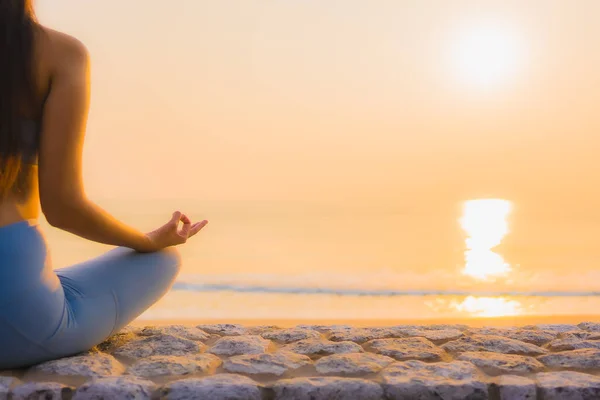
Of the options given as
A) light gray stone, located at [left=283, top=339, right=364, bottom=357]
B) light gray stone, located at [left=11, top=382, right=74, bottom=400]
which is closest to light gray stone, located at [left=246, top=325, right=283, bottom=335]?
A: light gray stone, located at [left=283, top=339, right=364, bottom=357]

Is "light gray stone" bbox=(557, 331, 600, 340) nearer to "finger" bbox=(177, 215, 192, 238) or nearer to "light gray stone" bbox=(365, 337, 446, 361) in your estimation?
"light gray stone" bbox=(365, 337, 446, 361)

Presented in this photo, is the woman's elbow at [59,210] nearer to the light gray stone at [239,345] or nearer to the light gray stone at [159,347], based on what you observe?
the light gray stone at [159,347]

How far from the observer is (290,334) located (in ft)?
10.8

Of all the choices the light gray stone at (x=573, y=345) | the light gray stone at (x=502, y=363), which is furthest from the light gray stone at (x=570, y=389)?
the light gray stone at (x=573, y=345)

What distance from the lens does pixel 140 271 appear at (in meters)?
2.62

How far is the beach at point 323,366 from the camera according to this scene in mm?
2254

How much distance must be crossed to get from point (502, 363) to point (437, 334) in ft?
2.34

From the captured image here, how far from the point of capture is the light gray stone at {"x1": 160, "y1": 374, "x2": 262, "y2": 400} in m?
2.21

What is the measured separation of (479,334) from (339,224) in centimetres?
2270

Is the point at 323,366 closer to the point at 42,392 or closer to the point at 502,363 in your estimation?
the point at 502,363

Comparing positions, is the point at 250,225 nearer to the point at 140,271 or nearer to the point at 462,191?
the point at 140,271

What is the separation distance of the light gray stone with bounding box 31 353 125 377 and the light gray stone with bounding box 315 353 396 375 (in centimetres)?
83

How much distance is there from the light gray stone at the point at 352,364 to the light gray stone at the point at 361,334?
451 millimetres

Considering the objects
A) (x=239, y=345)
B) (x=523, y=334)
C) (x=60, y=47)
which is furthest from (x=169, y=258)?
(x=523, y=334)
